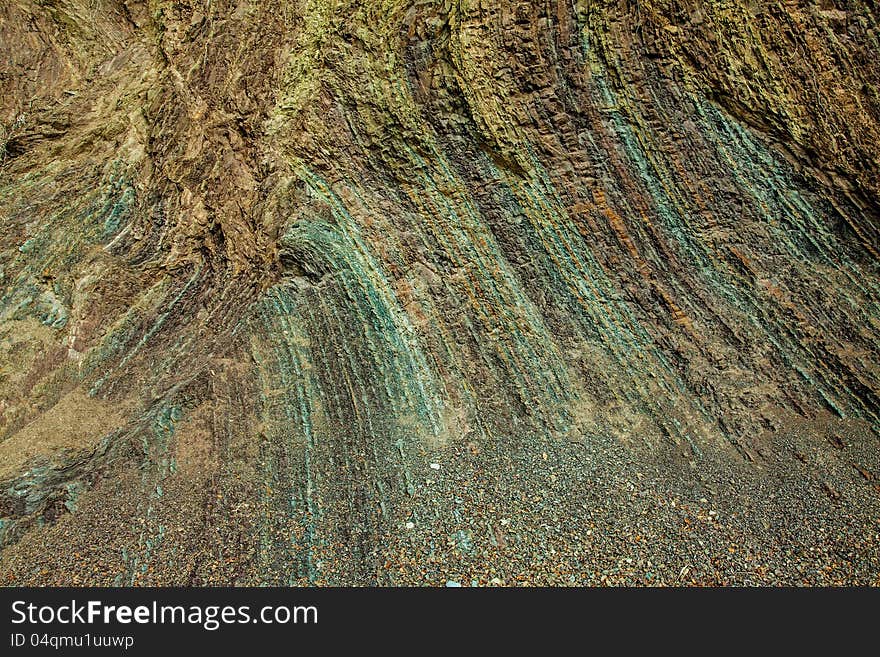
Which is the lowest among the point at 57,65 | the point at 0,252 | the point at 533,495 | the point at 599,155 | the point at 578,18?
the point at 533,495

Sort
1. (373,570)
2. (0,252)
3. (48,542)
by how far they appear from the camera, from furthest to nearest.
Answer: (0,252)
(48,542)
(373,570)

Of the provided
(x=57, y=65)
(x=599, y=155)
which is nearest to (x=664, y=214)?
(x=599, y=155)

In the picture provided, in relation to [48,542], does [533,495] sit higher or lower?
lower

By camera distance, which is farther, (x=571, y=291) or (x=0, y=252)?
(x=571, y=291)

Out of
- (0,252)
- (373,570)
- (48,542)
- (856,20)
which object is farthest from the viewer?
(856,20)

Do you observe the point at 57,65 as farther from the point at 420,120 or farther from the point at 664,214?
the point at 664,214

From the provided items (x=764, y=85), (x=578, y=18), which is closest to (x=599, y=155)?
(x=578, y=18)
